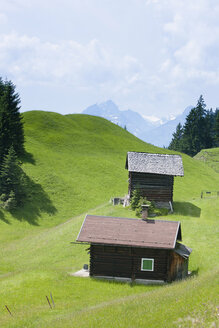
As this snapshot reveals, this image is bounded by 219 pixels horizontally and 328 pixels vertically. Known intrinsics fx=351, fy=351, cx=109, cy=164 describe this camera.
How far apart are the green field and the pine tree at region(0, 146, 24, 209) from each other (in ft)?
6.53

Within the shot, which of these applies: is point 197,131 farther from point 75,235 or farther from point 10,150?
point 75,235

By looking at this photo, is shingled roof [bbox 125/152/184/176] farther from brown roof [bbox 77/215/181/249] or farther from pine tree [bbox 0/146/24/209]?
pine tree [bbox 0/146/24/209]

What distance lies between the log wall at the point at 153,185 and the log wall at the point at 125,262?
59.1ft

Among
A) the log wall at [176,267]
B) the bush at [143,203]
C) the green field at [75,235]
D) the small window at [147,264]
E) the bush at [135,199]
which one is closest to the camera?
the green field at [75,235]

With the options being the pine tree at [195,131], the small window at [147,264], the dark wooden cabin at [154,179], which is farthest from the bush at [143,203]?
the pine tree at [195,131]

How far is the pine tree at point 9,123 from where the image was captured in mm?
59403

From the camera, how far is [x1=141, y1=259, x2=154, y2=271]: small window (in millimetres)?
27530

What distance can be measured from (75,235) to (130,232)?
13066 mm

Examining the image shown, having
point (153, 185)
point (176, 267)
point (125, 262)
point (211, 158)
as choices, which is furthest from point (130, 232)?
point (211, 158)

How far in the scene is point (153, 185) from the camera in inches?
1802

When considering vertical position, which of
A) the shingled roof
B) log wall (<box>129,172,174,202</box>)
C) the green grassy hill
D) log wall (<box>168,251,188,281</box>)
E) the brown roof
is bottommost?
log wall (<box>168,251,188,281</box>)

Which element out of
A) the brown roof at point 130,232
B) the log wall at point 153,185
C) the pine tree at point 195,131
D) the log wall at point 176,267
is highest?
the pine tree at point 195,131

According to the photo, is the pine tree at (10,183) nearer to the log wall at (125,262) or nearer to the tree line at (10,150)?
the tree line at (10,150)

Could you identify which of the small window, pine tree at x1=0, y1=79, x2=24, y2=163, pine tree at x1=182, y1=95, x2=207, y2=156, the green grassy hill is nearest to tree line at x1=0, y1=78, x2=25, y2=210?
pine tree at x1=0, y1=79, x2=24, y2=163
